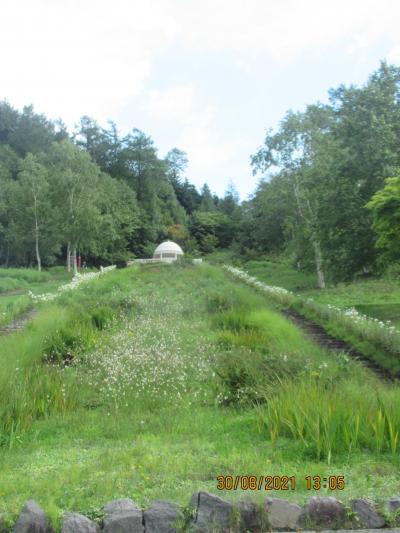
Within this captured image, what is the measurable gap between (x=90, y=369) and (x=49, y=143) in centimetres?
6284

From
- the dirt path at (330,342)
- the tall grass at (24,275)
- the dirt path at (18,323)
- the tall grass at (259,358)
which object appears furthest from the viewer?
the tall grass at (24,275)

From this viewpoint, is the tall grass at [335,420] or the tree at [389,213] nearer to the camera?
the tall grass at [335,420]

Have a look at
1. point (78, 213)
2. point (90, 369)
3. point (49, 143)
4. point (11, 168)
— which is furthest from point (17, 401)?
point (49, 143)

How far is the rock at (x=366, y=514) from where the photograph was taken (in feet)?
10.6

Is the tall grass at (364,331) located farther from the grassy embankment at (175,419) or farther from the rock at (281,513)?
the rock at (281,513)

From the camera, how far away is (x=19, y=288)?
1134 inches

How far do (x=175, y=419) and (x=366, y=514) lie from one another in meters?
2.66

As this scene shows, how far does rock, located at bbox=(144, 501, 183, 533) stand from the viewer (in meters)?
3.16

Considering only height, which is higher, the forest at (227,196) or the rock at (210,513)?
the forest at (227,196)

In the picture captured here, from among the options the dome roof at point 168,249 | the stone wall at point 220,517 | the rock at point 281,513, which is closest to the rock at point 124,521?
the stone wall at point 220,517

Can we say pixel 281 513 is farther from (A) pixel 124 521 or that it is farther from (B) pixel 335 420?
(B) pixel 335 420

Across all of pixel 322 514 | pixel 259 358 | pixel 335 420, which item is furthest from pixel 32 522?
pixel 259 358

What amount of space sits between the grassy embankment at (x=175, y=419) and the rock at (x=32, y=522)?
0.07m

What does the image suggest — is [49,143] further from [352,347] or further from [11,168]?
[352,347]
